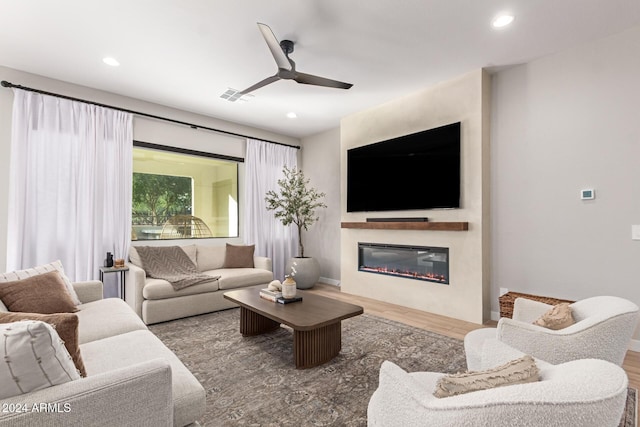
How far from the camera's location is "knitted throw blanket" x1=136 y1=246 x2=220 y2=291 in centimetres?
378

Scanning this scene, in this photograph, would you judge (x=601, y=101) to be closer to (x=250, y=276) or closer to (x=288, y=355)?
(x=288, y=355)

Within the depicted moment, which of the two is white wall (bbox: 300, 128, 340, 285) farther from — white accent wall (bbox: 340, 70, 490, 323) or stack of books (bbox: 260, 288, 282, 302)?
stack of books (bbox: 260, 288, 282, 302)

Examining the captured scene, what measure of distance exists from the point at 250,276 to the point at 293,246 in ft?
6.14

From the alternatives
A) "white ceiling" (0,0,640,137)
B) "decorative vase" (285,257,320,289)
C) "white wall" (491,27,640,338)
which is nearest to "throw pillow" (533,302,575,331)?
"white wall" (491,27,640,338)

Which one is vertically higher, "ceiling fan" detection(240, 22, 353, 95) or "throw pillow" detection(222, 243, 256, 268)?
"ceiling fan" detection(240, 22, 353, 95)

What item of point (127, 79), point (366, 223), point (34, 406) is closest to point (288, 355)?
point (34, 406)

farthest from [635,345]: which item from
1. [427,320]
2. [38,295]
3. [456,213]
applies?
[38,295]

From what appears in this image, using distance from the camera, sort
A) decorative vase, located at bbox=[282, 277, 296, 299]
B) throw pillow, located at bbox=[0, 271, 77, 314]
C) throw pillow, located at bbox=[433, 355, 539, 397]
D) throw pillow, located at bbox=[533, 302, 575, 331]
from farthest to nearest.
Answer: decorative vase, located at bbox=[282, 277, 296, 299]
throw pillow, located at bbox=[0, 271, 77, 314]
throw pillow, located at bbox=[533, 302, 575, 331]
throw pillow, located at bbox=[433, 355, 539, 397]

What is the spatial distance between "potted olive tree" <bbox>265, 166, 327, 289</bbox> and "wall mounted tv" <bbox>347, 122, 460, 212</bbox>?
37.9 inches

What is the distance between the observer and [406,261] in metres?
4.24

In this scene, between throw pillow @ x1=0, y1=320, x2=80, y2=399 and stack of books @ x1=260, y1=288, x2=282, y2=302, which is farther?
stack of books @ x1=260, y1=288, x2=282, y2=302

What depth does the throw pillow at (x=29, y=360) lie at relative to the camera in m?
0.97

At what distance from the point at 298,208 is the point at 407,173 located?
2091 millimetres

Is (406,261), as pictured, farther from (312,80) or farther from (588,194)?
(312,80)
